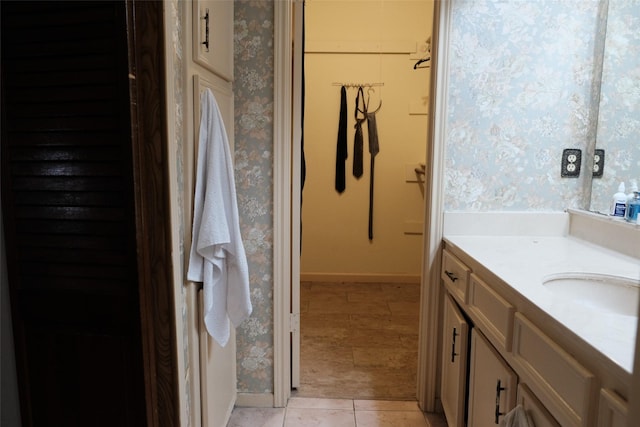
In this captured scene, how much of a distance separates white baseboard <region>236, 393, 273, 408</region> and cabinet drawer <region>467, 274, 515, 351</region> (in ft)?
3.71

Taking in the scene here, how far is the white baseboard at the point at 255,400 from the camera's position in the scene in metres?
2.16

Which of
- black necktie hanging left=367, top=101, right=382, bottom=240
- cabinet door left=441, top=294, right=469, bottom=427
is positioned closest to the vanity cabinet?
cabinet door left=441, top=294, right=469, bottom=427

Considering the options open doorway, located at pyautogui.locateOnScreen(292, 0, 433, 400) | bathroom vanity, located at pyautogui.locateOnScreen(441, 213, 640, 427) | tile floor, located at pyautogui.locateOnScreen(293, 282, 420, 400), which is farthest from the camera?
open doorway, located at pyautogui.locateOnScreen(292, 0, 433, 400)

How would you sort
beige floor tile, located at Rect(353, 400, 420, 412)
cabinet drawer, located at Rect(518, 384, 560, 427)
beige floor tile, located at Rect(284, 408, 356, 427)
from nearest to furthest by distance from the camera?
cabinet drawer, located at Rect(518, 384, 560, 427), beige floor tile, located at Rect(284, 408, 356, 427), beige floor tile, located at Rect(353, 400, 420, 412)

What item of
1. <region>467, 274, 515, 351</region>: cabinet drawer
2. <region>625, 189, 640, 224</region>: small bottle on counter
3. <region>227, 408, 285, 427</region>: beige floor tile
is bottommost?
<region>227, 408, 285, 427</region>: beige floor tile

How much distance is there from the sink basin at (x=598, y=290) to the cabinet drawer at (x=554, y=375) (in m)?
0.23

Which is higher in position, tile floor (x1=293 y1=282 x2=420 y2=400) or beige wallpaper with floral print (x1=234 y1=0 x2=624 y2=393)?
beige wallpaper with floral print (x1=234 y1=0 x2=624 y2=393)

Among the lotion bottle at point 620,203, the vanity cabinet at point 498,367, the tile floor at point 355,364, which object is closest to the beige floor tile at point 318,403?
the tile floor at point 355,364

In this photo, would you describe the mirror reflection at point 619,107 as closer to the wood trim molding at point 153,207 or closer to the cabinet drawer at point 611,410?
the cabinet drawer at point 611,410

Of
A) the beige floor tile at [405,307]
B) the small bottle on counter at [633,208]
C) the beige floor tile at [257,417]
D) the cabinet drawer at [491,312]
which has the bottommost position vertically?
the beige floor tile at [257,417]

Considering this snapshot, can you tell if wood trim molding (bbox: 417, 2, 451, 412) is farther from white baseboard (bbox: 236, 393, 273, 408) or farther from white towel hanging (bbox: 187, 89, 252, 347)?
white towel hanging (bbox: 187, 89, 252, 347)

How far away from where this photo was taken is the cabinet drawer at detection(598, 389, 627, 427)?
0.75 metres

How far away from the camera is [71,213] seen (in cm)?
114

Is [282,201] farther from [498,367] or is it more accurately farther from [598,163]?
[598,163]
